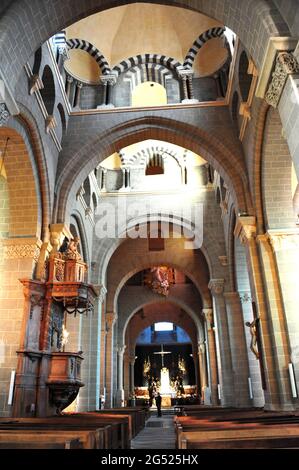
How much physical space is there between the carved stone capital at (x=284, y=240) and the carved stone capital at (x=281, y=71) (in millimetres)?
3670

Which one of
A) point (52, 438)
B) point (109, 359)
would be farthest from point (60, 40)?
point (109, 359)

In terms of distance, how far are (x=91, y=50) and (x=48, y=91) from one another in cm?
287

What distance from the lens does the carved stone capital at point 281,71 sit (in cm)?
482

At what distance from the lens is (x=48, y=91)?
9.62 meters

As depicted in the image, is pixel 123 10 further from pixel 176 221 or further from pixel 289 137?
pixel 289 137

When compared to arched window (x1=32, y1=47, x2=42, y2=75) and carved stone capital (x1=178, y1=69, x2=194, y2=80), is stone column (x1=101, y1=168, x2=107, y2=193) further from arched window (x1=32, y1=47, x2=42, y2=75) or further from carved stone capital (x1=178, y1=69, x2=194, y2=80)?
arched window (x1=32, y1=47, x2=42, y2=75)

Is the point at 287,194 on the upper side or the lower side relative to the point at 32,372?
upper

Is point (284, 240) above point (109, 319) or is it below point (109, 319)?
below

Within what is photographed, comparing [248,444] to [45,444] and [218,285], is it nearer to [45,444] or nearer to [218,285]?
[45,444]

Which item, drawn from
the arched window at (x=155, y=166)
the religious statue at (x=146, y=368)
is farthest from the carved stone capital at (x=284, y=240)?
the religious statue at (x=146, y=368)

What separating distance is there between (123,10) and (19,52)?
7.45 meters
